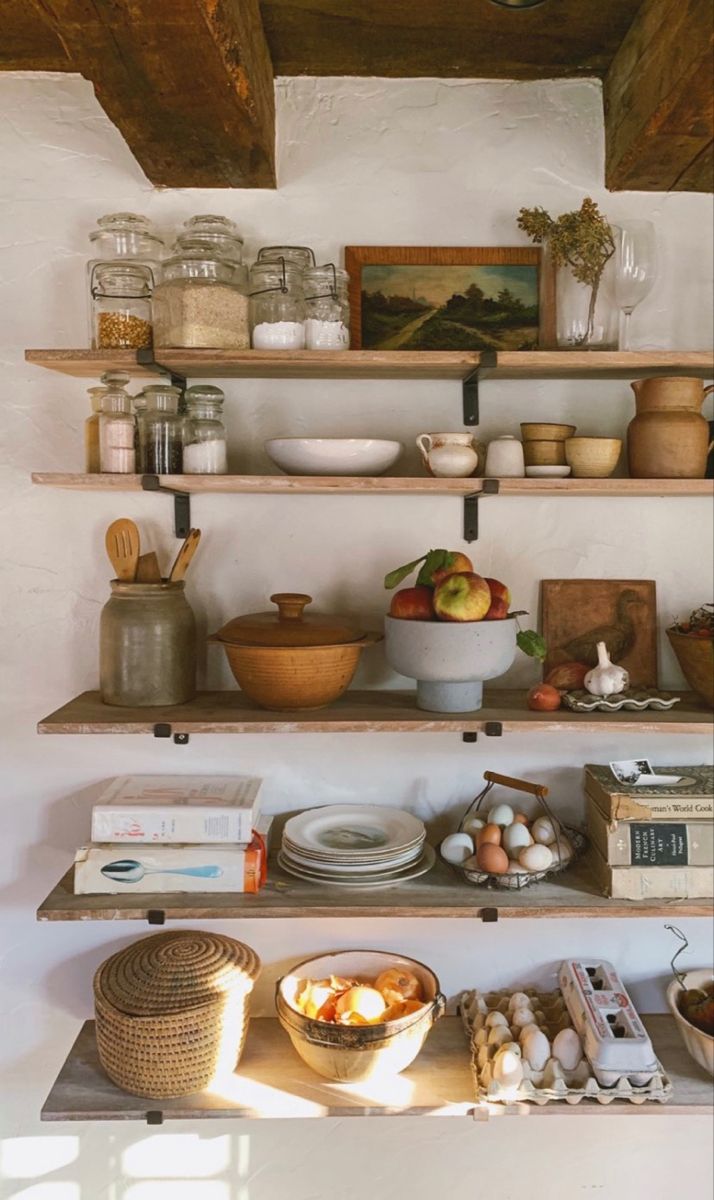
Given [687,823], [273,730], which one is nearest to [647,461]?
[687,823]

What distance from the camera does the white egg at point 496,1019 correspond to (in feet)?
5.42

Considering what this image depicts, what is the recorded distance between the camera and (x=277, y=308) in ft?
5.17

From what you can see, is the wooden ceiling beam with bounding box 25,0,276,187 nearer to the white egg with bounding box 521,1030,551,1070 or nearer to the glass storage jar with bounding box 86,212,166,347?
the glass storage jar with bounding box 86,212,166,347

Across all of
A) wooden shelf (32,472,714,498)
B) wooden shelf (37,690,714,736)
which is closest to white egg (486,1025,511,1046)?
wooden shelf (37,690,714,736)

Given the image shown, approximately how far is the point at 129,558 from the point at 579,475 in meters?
0.81

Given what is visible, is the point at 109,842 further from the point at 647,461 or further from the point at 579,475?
the point at 647,461

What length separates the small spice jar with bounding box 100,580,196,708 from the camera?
1.60 metres

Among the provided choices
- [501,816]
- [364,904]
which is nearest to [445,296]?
[501,816]

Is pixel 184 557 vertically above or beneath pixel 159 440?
beneath

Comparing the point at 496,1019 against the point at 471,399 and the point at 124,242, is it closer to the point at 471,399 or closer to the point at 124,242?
the point at 471,399

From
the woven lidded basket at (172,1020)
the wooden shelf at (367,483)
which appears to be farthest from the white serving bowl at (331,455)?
the woven lidded basket at (172,1020)

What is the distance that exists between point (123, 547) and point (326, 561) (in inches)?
14.9

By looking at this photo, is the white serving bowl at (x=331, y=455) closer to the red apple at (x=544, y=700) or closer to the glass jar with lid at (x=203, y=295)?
the glass jar with lid at (x=203, y=295)

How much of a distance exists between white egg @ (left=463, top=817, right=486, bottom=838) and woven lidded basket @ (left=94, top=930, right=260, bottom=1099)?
458mm
